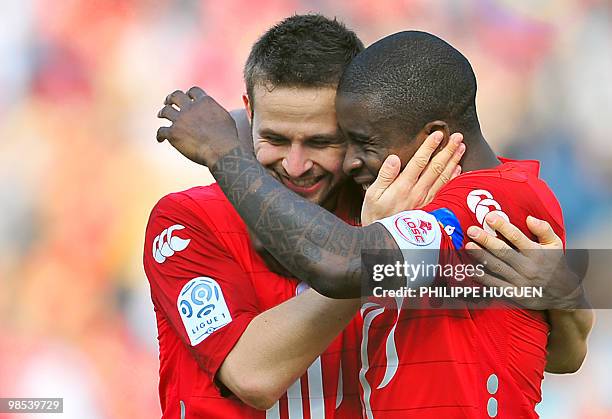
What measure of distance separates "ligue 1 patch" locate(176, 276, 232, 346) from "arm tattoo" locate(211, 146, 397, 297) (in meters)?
0.47

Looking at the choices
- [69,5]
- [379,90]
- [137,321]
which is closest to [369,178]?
[379,90]

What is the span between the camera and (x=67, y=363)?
5621mm

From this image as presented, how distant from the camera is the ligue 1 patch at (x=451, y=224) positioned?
2.15 metres

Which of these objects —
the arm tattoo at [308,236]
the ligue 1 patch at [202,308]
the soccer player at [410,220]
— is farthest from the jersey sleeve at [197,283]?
the arm tattoo at [308,236]

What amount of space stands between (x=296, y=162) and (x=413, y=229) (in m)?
0.68

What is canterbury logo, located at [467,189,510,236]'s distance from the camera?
220 centimetres

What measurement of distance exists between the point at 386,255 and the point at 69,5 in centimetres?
489

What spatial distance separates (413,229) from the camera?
209 centimetres

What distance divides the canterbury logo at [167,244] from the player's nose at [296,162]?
346 mm

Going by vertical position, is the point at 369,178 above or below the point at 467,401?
above

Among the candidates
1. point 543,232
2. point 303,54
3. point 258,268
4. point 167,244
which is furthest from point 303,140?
point 543,232

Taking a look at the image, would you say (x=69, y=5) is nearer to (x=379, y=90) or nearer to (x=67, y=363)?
(x=67, y=363)

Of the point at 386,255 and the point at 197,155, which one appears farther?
the point at 197,155

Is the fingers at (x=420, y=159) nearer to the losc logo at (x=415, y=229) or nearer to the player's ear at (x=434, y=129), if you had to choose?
the player's ear at (x=434, y=129)
